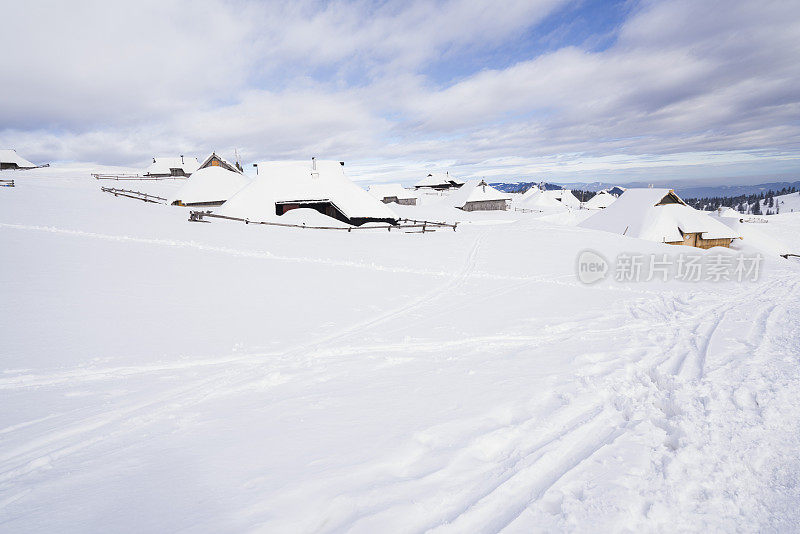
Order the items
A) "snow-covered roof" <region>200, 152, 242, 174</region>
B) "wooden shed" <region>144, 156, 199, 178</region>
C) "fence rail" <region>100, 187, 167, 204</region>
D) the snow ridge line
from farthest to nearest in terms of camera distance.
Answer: "wooden shed" <region>144, 156, 199, 178</region>, "snow-covered roof" <region>200, 152, 242, 174</region>, "fence rail" <region>100, 187, 167, 204</region>, the snow ridge line

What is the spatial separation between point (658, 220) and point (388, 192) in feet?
147

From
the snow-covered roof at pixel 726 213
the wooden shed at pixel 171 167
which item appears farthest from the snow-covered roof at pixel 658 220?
the wooden shed at pixel 171 167

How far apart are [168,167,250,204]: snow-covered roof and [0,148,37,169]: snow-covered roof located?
129ft

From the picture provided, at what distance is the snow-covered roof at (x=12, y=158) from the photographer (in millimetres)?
55956

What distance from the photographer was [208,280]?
1076 centimetres

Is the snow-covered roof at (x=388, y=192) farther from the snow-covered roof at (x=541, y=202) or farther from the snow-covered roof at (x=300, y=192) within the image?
the snow-covered roof at (x=300, y=192)

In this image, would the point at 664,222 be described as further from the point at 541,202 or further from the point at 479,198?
the point at 541,202

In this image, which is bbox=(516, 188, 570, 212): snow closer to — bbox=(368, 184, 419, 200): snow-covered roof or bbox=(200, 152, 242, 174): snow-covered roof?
bbox=(368, 184, 419, 200): snow-covered roof

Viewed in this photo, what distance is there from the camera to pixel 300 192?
2762 cm

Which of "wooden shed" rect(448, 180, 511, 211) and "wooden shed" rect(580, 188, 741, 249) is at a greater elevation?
"wooden shed" rect(448, 180, 511, 211)

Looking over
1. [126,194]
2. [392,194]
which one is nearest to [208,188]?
[126,194]

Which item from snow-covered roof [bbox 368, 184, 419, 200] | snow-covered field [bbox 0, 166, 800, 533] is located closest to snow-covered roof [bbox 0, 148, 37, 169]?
snow-covered roof [bbox 368, 184, 419, 200]

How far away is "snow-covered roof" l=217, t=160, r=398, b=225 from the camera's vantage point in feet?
88.9

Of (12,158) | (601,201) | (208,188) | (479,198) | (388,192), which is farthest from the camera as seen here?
(601,201)
